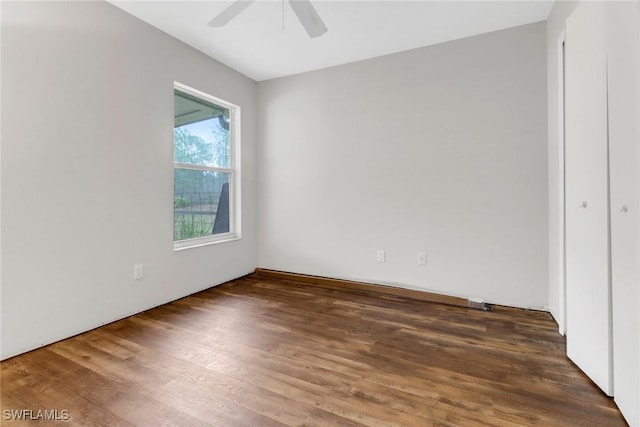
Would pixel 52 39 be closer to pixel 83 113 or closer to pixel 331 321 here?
pixel 83 113

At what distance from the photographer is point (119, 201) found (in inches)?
94.7

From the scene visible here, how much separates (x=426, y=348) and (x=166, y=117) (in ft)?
9.66

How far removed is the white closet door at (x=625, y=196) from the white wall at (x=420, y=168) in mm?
1216

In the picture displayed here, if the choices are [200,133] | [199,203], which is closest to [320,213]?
[199,203]

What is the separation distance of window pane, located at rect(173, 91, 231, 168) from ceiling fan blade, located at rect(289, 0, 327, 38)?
174 cm

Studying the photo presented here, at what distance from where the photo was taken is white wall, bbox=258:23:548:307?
8.44 feet

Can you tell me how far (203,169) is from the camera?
3.29 meters

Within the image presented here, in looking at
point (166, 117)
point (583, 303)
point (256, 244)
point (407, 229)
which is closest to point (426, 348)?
point (583, 303)

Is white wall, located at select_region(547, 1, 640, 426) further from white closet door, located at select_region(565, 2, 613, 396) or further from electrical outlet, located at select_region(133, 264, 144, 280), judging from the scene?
electrical outlet, located at select_region(133, 264, 144, 280)

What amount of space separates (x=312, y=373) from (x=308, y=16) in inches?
84.2

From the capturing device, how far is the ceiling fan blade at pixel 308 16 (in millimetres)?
1690

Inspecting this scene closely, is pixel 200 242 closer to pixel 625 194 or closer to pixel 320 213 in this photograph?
pixel 320 213

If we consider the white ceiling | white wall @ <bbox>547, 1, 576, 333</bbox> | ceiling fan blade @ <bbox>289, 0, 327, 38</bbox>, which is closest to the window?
the white ceiling

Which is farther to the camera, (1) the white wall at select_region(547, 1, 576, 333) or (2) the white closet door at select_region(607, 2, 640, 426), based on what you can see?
(1) the white wall at select_region(547, 1, 576, 333)
